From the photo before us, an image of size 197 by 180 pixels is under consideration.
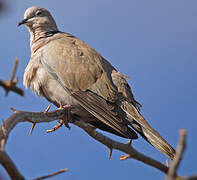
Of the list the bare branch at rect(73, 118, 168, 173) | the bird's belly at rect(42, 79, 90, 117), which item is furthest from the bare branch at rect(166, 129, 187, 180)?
the bird's belly at rect(42, 79, 90, 117)

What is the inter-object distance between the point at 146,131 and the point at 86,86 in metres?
0.94

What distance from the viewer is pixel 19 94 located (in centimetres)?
162

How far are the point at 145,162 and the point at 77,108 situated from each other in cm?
235

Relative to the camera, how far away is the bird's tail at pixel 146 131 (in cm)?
372

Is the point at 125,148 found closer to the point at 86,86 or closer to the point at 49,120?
the point at 49,120

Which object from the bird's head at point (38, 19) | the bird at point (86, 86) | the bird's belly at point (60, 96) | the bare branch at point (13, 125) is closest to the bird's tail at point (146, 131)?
the bird at point (86, 86)

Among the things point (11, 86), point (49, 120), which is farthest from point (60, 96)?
point (11, 86)

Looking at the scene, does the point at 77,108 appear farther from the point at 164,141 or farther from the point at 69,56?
the point at 164,141

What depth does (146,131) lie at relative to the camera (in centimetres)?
405

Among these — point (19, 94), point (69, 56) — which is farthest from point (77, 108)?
point (19, 94)

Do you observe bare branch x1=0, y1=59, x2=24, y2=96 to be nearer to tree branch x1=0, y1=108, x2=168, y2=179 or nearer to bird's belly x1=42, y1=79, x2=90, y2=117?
tree branch x1=0, y1=108, x2=168, y2=179

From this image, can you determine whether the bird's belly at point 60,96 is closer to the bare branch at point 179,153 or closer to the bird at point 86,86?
the bird at point 86,86

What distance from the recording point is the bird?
13.7 feet

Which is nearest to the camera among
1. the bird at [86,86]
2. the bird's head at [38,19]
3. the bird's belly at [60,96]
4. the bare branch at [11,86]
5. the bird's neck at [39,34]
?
the bare branch at [11,86]
